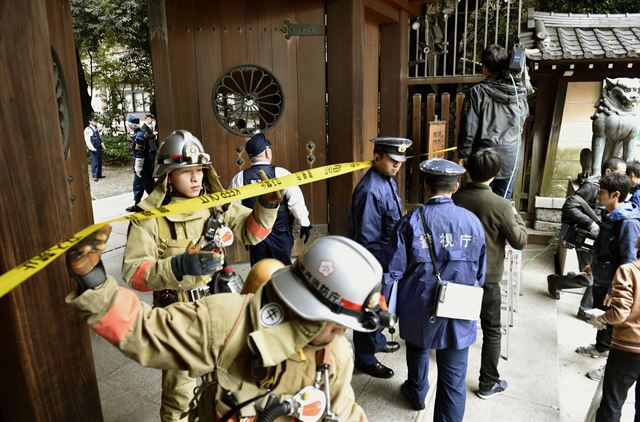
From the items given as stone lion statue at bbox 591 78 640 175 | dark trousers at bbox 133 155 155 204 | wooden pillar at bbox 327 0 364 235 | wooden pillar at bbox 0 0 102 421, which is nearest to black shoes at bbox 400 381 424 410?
wooden pillar at bbox 0 0 102 421

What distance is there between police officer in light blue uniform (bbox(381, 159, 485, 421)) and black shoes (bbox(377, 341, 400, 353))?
4.07 ft

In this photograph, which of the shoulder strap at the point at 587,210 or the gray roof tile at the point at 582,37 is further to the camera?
the gray roof tile at the point at 582,37

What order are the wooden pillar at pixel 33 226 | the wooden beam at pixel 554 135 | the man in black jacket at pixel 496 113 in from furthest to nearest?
the wooden beam at pixel 554 135, the man in black jacket at pixel 496 113, the wooden pillar at pixel 33 226

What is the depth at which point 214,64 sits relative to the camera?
5.70 meters

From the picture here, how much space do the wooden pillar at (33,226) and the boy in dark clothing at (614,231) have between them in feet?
12.3

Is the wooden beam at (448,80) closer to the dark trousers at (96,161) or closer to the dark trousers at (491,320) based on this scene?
the dark trousers at (491,320)

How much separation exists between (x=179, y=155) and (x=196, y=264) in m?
0.83

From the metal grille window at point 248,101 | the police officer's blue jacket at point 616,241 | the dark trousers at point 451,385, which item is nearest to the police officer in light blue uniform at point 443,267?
the dark trousers at point 451,385

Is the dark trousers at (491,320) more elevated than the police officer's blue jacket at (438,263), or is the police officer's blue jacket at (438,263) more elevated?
the police officer's blue jacket at (438,263)

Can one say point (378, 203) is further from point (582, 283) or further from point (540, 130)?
point (540, 130)

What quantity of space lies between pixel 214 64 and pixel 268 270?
418cm

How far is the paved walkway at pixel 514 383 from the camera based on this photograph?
11.3 feet

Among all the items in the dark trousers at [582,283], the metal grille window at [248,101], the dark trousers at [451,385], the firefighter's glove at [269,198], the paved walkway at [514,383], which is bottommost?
the paved walkway at [514,383]

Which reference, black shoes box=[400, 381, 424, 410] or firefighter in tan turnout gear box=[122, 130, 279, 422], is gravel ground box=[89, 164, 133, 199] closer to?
firefighter in tan turnout gear box=[122, 130, 279, 422]
